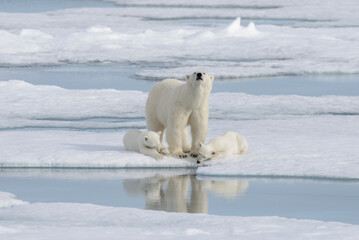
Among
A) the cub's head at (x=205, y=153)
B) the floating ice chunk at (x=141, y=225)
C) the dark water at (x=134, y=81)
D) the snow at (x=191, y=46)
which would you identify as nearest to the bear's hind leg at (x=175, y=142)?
the cub's head at (x=205, y=153)

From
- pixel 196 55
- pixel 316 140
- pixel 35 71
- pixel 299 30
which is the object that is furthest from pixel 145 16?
pixel 316 140

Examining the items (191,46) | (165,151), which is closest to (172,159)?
(165,151)

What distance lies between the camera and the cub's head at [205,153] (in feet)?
22.6

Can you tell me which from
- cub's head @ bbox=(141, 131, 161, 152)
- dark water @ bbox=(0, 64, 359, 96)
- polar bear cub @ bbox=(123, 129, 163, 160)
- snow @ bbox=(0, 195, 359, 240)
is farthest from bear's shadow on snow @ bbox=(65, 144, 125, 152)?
dark water @ bbox=(0, 64, 359, 96)

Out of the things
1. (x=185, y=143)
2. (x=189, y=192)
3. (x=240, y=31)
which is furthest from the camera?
(x=240, y=31)

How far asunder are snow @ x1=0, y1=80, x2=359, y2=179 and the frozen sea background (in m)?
0.02

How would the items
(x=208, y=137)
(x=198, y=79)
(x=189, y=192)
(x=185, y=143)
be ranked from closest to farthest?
(x=189, y=192)
(x=198, y=79)
(x=185, y=143)
(x=208, y=137)

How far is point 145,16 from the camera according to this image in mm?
27672

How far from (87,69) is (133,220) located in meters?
10.8

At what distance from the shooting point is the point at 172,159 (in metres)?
7.00

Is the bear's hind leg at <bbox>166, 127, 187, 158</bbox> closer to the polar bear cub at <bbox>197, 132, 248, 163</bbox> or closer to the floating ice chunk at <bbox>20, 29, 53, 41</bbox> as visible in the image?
the polar bear cub at <bbox>197, 132, 248, 163</bbox>

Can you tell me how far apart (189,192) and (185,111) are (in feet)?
3.63

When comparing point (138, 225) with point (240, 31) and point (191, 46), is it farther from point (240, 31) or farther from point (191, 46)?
point (240, 31)

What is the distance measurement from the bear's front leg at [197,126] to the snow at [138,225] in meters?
1.77
